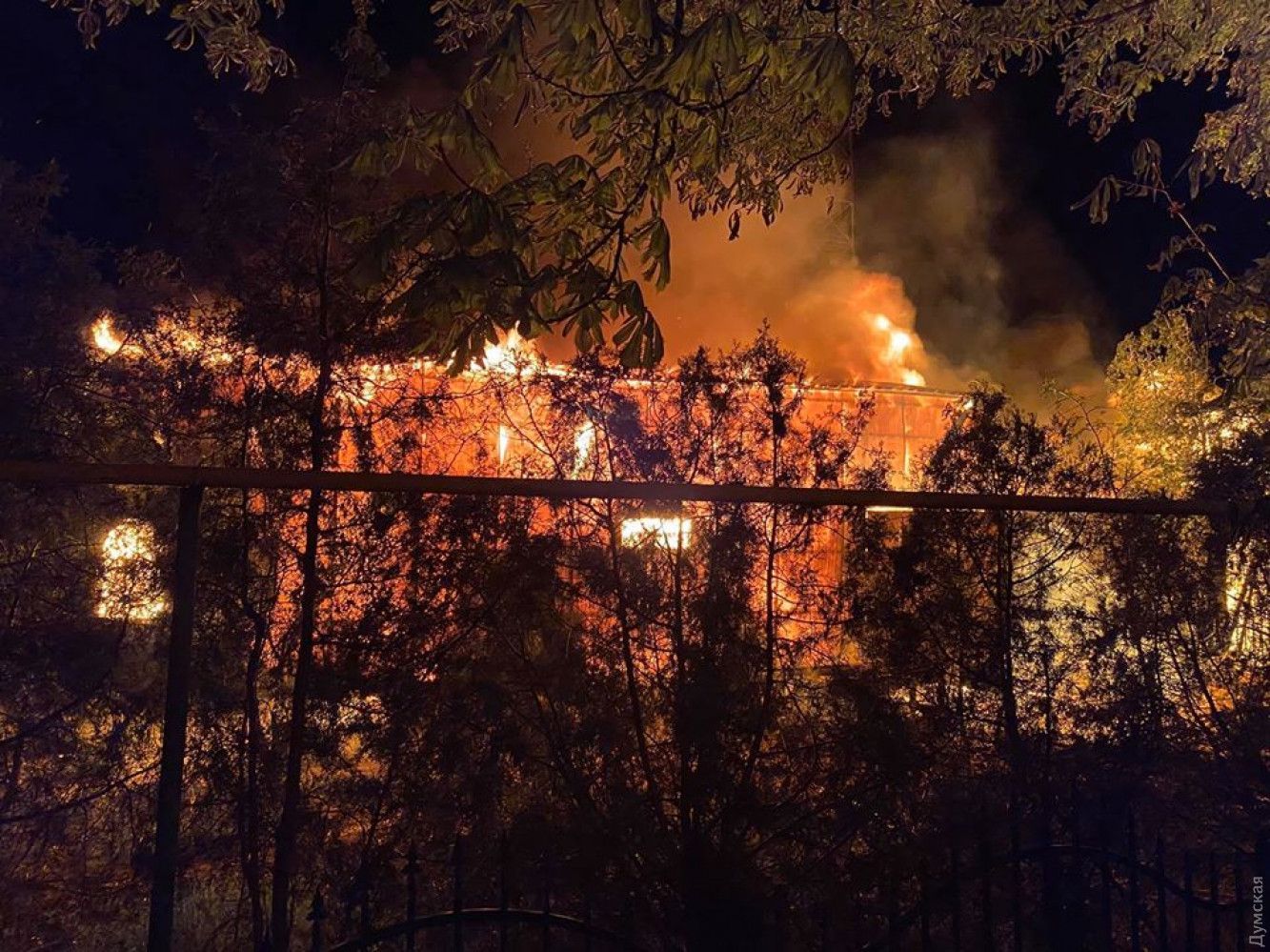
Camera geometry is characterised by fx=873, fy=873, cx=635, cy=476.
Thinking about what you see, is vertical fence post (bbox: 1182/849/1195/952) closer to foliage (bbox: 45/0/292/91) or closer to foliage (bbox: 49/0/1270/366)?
foliage (bbox: 49/0/1270/366)

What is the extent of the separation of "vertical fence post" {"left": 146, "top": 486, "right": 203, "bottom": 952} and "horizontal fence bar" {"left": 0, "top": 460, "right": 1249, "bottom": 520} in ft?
0.49

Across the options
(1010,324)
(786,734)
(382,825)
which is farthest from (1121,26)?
(1010,324)

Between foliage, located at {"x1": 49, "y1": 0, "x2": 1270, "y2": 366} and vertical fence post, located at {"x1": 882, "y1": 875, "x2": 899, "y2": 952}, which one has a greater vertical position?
foliage, located at {"x1": 49, "y1": 0, "x2": 1270, "y2": 366}

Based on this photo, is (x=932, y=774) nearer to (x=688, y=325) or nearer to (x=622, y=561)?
(x=622, y=561)

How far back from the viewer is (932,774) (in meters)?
3.04

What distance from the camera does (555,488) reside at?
8.46ft

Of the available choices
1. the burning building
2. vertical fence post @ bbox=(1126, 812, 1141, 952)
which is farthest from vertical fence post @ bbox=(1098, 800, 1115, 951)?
the burning building

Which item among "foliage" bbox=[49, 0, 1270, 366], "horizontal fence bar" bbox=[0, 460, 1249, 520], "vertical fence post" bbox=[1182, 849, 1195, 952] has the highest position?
"foliage" bbox=[49, 0, 1270, 366]

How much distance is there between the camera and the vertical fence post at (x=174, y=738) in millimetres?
2352

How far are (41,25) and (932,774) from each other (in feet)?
32.3

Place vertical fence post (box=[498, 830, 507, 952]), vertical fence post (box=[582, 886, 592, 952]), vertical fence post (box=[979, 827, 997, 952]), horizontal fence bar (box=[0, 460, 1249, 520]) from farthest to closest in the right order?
1. vertical fence post (box=[979, 827, 997, 952])
2. vertical fence post (box=[582, 886, 592, 952])
3. vertical fence post (box=[498, 830, 507, 952])
4. horizontal fence bar (box=[0, 460, 1249, 520])

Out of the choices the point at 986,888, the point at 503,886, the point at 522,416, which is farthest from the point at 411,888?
the point at 986,888

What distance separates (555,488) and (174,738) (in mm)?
1233

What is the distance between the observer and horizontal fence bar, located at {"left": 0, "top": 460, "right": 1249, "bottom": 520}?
7.30 feet
